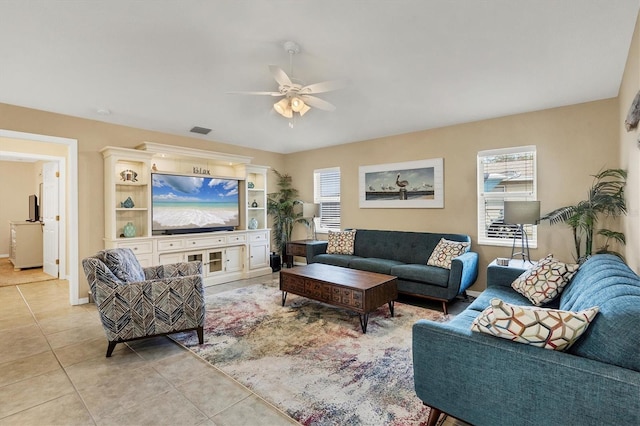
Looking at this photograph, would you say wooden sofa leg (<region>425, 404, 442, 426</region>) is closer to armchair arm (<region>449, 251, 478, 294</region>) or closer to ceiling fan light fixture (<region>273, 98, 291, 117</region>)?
armchair arm (<region>449, 251, 478, 294</region>)

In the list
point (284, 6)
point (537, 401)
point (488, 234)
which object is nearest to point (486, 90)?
point (488, 234)

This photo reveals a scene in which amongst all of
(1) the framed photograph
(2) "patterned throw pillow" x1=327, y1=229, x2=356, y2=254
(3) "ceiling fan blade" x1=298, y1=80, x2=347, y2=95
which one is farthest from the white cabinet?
(3) "ceiling fan blade" x1=298, y1=80, x2=347, y2=95

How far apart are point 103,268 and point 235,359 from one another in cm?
139

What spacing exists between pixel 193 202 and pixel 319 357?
11.8ft

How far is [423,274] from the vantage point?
13.1 feet

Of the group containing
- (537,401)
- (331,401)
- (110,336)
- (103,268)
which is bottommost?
(331,401)

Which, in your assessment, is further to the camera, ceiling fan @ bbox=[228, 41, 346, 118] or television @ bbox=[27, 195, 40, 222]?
television @ bbox=[27, 195, 40, 222]

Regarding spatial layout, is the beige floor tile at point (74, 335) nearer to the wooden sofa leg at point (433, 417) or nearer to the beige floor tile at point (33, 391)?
the beige floor tile at point (33, 391)

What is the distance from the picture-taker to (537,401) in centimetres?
139

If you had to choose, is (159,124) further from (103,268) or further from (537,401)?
A: (537,401)

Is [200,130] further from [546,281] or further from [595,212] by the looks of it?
[595,212]

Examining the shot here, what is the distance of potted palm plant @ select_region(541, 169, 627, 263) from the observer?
3199 millimetres

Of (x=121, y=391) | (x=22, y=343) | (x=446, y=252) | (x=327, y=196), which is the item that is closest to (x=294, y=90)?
(x=121, y=391)

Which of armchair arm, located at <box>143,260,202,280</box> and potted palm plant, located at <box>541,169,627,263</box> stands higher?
potted palm plant, located at <box>541,169,627,263</box>
